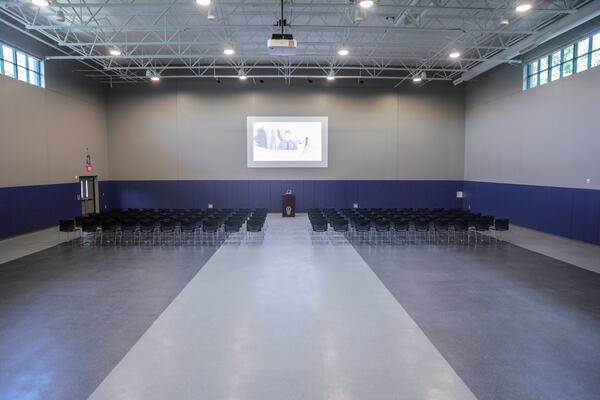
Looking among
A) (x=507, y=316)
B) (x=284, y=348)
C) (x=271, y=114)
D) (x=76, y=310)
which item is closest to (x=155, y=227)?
(x=76, y=310)

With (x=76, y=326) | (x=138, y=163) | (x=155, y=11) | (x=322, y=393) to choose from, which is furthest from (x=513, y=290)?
(x=138, y=163)

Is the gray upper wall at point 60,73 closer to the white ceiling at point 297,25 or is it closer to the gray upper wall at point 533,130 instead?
the white ceiling at point 297,25

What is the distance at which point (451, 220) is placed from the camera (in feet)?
44.7

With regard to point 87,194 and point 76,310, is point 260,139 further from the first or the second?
point 76,310

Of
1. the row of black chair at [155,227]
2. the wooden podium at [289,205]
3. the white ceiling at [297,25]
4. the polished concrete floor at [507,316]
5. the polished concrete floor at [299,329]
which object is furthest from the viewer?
the wooden podium at [289,205]

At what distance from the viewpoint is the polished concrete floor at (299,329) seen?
14.3 ft

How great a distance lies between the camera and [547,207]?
50.0 ft

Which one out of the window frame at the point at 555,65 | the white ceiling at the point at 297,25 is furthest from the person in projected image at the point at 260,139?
the window frame at the point at 555,65

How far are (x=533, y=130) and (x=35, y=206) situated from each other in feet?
72.5

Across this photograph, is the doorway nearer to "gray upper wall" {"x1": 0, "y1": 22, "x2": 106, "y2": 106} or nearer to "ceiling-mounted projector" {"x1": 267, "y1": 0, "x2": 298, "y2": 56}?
"gray upper wall" {"x1": 0, "y1": 22, "x2": 106, "y2": 106}

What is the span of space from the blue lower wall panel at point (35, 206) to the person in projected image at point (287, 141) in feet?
36.5

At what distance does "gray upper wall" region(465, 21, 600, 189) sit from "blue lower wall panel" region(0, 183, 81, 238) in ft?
71.7

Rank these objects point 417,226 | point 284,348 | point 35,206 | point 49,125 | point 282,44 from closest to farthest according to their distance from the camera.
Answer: point 284,348 → point 282,44 → point 417,226 → point 35,206 → point 49,125

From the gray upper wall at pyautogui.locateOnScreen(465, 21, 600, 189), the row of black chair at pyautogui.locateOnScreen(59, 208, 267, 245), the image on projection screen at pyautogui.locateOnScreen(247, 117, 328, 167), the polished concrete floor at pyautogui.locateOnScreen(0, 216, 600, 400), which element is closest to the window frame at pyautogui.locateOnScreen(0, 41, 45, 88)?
the row of black chair at pyautogui.locateOnScreen(59, 208, 267, 245)
